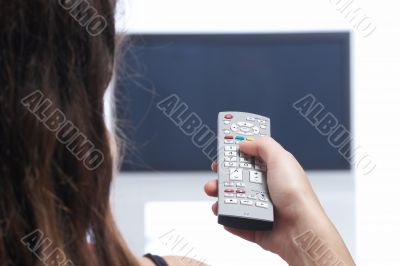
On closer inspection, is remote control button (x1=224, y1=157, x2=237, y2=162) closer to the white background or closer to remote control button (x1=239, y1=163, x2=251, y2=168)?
remote control button (x1=239, y1=163, x2=251, y2=168)

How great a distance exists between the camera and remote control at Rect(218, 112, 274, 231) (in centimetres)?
72

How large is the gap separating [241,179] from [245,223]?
7cm

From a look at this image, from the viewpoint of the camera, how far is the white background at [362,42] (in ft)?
5.01

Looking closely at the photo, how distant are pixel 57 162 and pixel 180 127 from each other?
1091 millimetres

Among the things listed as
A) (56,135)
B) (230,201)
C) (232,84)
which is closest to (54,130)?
(56,135)

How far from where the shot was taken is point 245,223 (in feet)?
2.38

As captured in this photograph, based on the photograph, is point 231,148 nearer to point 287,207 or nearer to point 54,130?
point 287,207

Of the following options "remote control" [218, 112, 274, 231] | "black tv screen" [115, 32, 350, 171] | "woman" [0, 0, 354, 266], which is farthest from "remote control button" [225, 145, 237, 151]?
"black tv screen" [115, 32, 350, 171]

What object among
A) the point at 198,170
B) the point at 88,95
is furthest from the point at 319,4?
the point at 88,95

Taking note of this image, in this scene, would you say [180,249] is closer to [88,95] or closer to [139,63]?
[139,63]

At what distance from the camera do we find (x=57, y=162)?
49cm

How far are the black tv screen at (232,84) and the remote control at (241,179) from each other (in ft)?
2.34

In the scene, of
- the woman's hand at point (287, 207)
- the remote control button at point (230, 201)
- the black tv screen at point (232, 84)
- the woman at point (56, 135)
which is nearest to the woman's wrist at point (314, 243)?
the woman's hand at point (287, 207)

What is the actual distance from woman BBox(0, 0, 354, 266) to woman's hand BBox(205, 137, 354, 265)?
11.9 inches
